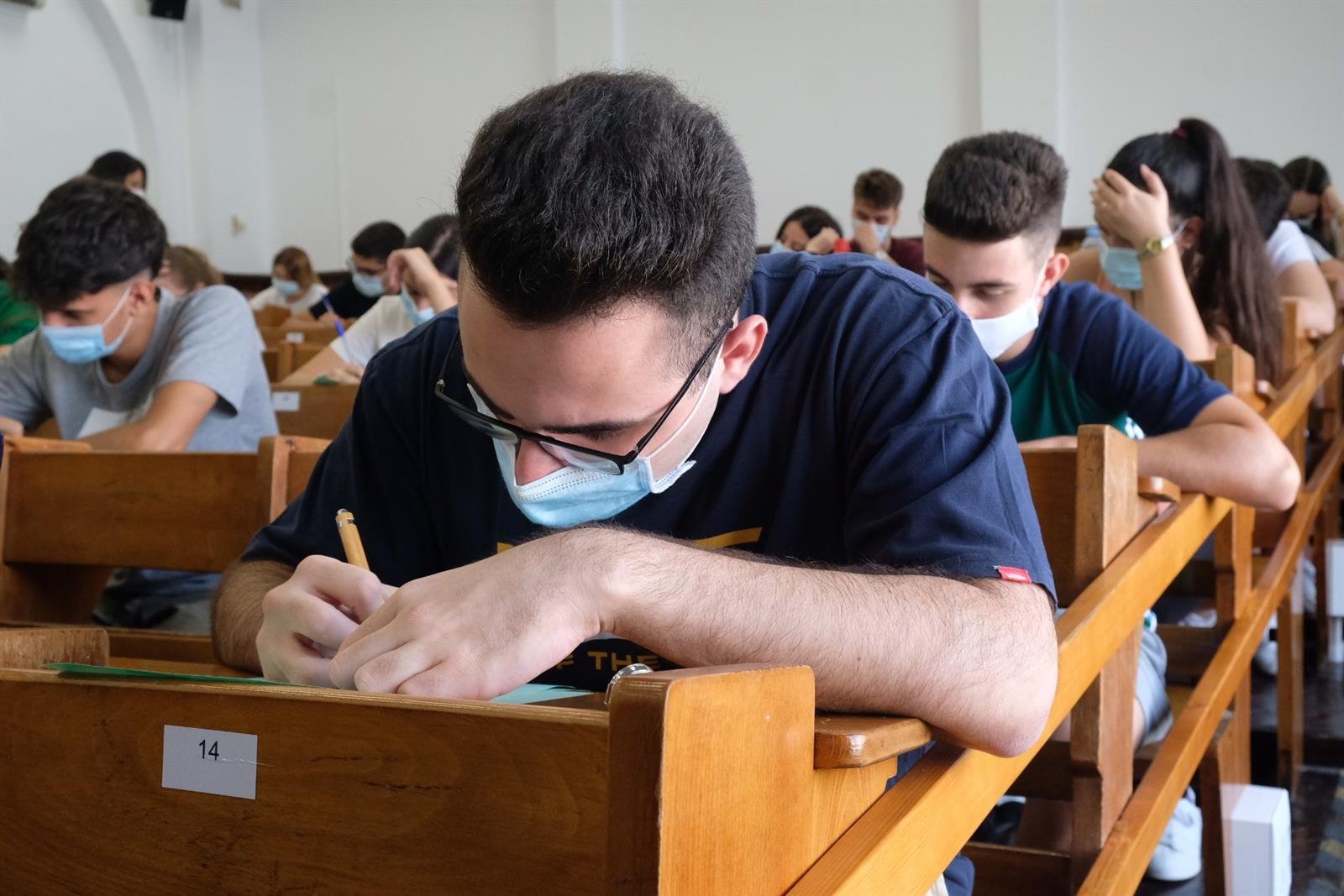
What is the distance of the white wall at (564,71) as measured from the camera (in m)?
7.77

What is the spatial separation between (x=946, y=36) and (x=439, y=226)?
5153 mm

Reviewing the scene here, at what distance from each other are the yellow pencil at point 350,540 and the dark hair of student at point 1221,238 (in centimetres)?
213

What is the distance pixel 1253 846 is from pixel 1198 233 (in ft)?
4.30

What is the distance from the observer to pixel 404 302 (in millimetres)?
4148

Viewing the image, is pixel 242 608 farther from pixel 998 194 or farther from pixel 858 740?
pixel 998 194

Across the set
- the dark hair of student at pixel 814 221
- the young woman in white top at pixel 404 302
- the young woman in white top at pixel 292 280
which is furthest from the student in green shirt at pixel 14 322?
the young woman in white top at pixel 292 280

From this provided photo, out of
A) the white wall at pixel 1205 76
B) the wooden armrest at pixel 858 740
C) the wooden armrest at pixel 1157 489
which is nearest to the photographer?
the wooden armrest at pixel 858 740

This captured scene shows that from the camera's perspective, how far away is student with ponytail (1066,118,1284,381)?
2.74m

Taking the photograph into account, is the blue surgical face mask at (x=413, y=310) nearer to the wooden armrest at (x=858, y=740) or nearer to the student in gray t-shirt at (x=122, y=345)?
the student in gray t-shirt at (x=122, y=345)

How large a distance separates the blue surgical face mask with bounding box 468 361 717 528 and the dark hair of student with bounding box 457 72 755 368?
0.13m

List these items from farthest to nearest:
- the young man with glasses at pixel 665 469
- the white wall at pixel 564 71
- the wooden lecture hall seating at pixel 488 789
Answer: the white wall at pixel 564 71 < the young man with glasses at pixel 665 469 < the wooden lecture hall seating at pixel 488 789

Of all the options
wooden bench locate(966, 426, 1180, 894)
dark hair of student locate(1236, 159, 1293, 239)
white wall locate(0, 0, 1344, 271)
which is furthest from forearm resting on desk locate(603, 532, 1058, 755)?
white wall locate(0, 0, 1344, 271)

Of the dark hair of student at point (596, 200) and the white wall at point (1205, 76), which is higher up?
the white wall at point (1205, 76)

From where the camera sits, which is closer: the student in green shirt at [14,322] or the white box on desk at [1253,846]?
the white box on desk at [1253,846]
